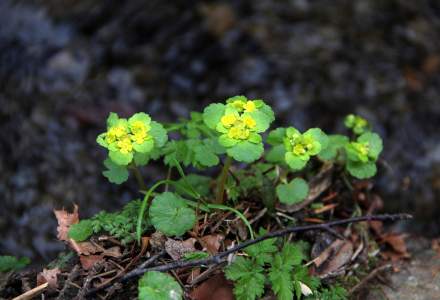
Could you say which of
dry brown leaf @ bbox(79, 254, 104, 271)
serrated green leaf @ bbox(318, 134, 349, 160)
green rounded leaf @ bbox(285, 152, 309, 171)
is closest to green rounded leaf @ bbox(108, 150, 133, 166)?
dry brown leaf @ bbox(79, 254, 104, 271)

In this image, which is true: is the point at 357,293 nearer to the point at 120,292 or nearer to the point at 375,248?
the point at 375,248

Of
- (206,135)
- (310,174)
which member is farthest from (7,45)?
(310,174)

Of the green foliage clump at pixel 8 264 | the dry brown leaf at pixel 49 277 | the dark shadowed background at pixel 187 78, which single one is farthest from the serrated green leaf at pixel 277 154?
the dark shadowed background at pixel 187 78

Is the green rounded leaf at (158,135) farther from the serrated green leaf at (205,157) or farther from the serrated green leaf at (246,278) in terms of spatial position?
the serrated green leaf at (246,278)

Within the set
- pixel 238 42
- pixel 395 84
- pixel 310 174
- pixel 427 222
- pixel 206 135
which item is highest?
pixel 206 135

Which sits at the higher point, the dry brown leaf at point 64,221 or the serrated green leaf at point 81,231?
the serrated green leaf at point 81,231

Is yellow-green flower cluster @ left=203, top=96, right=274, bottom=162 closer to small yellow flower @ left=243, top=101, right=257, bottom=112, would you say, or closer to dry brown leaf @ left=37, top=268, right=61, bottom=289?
small yellow flower @ left=243, top=101, right=257, bottom=112
